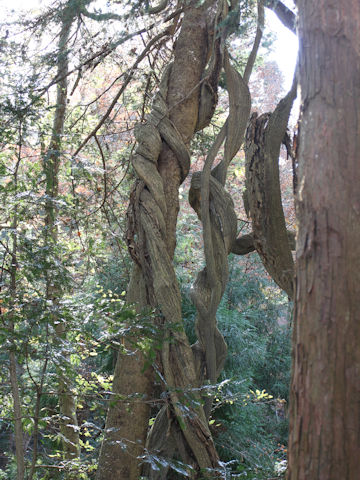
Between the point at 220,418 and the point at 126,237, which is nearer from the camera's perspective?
the point at 126,237

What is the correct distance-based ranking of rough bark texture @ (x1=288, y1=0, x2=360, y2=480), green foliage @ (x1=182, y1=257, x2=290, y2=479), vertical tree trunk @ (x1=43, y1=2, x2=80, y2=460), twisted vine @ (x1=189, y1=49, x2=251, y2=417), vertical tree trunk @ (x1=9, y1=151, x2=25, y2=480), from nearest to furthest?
rough bark texture @ (x1=288, y1=0, x2=360, y2=480), vertical tree trunk @ (x1=9, y1=151, x2=25, y2=480), vertical tree trunk @ (x1=43, y1=2, x2=80, y2=460), twisted vine @ (x1=189, y1=49, x2=251, y2=417), green foliage @ (x1=182, y1=257, x2=290, y2=479)

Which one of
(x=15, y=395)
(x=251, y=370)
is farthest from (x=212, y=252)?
(x=251, y=370)

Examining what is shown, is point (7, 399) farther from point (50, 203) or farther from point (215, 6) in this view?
point (215, 6)

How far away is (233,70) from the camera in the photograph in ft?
7.31

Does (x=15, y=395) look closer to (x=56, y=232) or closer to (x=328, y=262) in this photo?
(x=56, y=232)

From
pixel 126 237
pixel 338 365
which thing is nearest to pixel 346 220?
pixel 338 365

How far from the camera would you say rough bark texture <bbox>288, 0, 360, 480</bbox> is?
2.64 ft

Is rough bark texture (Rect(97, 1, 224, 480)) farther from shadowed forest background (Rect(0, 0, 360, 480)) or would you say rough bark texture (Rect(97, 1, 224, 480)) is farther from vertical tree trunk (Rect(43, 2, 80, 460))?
vertical tree trunk (Rect(43, 2, 80, 460))

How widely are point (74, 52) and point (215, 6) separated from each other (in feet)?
2.85

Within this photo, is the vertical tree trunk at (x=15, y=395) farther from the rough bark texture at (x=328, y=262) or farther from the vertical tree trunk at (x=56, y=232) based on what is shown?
the rough bark texture at (x=328, y=262)

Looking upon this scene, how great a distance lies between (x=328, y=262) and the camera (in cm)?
84

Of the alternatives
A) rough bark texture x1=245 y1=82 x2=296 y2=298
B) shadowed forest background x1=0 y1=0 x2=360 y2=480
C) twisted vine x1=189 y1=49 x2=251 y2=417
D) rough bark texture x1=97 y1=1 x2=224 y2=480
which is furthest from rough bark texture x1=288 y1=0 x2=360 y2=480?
twisted vine x1=189 y1=49 x2=251 y2=417

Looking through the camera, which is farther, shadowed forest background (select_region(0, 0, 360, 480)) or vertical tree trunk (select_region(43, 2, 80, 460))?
vertical tree trunk (select_region(43, 2, 80, 460))

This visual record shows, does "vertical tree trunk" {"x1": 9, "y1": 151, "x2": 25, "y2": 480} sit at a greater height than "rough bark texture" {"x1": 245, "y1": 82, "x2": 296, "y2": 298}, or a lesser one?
lesser
